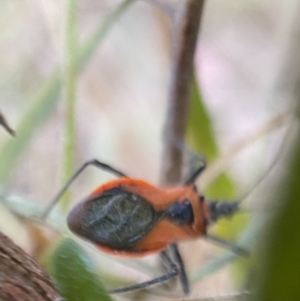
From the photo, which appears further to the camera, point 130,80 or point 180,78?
point 130,80

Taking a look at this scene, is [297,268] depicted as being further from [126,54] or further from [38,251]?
[126,54]

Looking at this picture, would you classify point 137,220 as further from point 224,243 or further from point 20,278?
point 20,278

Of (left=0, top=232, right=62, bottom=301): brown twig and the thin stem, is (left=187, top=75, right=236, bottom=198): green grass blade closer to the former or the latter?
the thin stem

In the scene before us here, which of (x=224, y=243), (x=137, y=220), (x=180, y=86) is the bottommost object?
(x=224, y=243)

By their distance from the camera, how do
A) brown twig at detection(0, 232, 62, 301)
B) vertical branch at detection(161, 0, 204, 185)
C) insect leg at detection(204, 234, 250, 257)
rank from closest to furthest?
brown twig at detection(0, 232, 62, 301), vertical branch at detection(161, 0, 204, 185), insect leg at detection(204, 234, 250, 257)

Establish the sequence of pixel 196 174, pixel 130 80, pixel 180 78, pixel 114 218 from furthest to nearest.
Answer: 1. pixel 130 80
2. pixel 196 174
3. pixel 114 218
4. pixel 180 78

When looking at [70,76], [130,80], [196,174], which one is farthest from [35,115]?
[130,80]

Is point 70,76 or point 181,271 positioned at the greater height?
point 70,76

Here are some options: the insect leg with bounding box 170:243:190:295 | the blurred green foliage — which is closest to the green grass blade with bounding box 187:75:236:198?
the insect leg with bounding box 170:243:190:295
